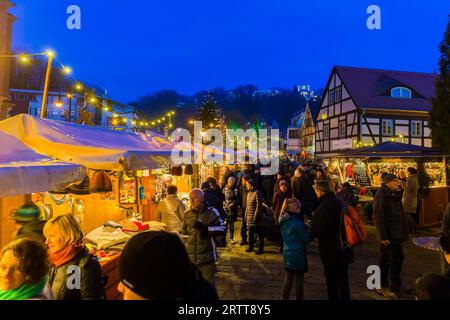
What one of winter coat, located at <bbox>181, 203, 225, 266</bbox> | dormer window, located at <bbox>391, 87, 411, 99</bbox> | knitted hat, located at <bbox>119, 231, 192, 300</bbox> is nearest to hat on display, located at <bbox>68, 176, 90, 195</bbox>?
winter coat, located at <bbox>181, 203, 225, 266</bbox>

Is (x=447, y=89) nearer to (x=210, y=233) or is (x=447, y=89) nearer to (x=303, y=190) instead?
(x=303, y=190)

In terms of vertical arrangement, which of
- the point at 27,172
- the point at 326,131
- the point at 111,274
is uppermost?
the point at 326,131

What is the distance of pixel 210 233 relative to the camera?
4.19 metres

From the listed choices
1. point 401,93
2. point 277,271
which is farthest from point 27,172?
point 401,93

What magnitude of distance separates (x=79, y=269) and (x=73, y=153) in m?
2.68

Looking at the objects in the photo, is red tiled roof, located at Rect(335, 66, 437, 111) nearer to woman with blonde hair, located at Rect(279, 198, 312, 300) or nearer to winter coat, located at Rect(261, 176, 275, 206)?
winter coat, located at Rect(261, 176, 275, 206)

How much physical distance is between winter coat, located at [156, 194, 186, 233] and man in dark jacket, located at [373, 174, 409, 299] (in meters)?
3.36

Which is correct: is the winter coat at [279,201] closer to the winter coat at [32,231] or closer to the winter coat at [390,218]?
the winter coat at [390,218]

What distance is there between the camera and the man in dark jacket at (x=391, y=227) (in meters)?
5.10

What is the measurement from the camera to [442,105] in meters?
11.4

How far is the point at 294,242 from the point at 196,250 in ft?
4.45

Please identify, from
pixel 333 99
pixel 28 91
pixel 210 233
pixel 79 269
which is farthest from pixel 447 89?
pixel 28 91

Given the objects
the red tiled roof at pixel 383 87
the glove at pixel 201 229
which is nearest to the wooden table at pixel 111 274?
the glove at pixel 201 229

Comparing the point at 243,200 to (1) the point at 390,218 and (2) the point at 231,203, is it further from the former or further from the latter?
(1) the point at 390,218
